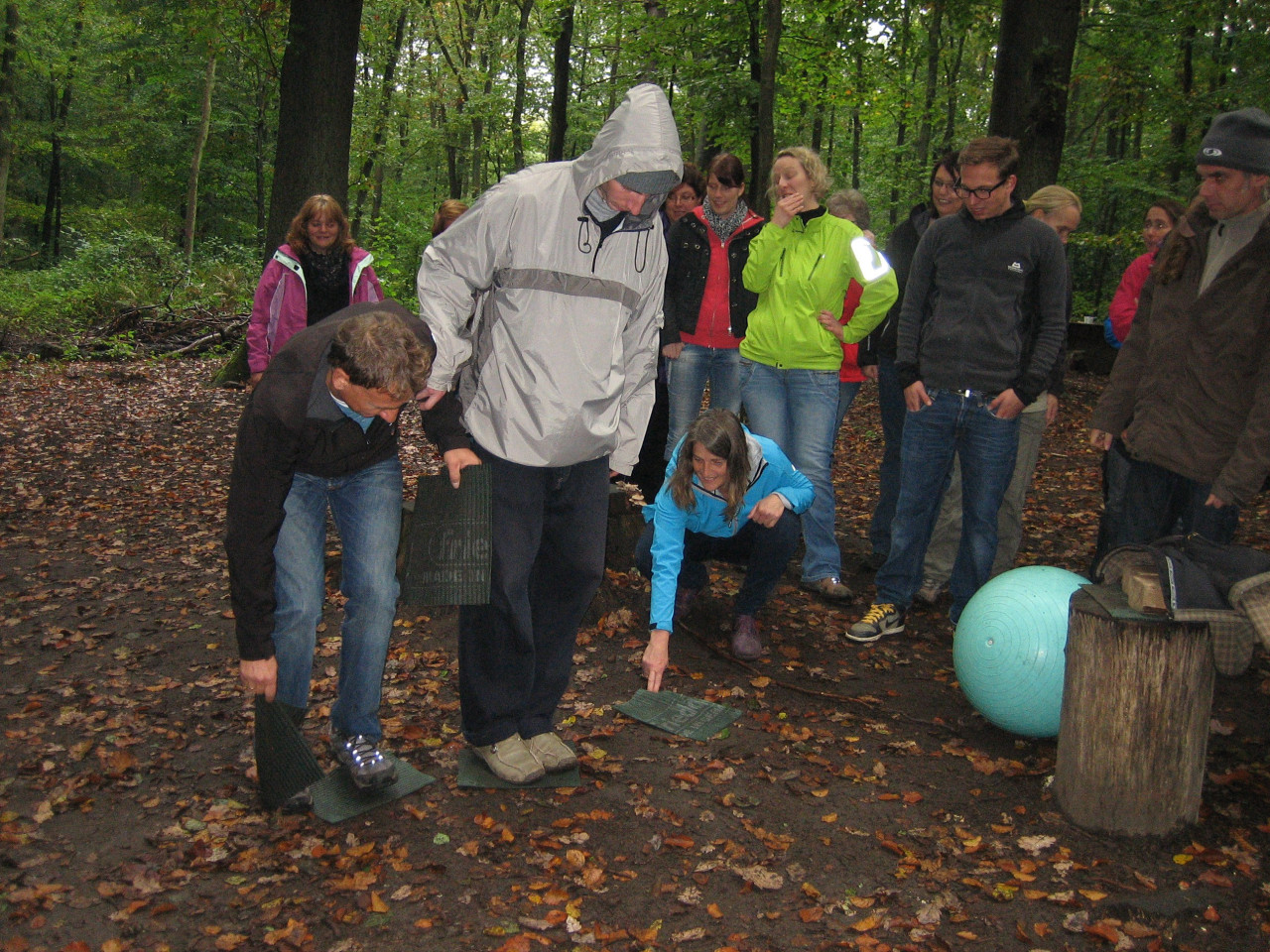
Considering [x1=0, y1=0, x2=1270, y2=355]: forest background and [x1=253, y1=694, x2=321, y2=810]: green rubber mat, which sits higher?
[x1=0, y1=0, x2=1270, y2=355]: forest background

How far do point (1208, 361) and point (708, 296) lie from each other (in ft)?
8.98


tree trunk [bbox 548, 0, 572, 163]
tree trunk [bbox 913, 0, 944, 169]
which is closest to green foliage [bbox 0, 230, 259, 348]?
tree trunk [bbox 548, 0, 572, 163]

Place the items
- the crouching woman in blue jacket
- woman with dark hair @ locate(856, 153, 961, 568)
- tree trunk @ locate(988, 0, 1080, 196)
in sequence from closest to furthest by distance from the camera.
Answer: the crouching woman in blue jacket → woman with dark hair @ locate(856, 153, 961, 568) → tree trunk @ locate(988, 0, 1080, 196)

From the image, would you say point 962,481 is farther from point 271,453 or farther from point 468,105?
point 468,105

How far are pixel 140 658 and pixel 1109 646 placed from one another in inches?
176

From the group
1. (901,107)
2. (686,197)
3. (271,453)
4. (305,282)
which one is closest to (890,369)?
(686,197)

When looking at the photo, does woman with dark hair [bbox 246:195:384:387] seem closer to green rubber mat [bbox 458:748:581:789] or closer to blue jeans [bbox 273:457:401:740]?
blue jeans [bbox 273:457:401:740]

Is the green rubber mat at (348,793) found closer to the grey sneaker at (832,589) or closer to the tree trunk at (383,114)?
the grey sneaker at (832,589)

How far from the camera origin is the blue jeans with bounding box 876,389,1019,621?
4859mm

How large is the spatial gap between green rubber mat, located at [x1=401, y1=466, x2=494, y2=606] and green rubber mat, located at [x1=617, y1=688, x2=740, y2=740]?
126 centimetres

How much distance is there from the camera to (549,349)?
10.6 feet

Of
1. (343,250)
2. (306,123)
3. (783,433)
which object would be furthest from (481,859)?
(306,123)

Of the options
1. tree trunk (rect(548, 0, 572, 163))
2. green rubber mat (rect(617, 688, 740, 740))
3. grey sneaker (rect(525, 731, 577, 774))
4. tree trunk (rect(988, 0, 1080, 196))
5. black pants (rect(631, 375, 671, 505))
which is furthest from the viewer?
tree trunk (rect(548, 0, 572, 163))

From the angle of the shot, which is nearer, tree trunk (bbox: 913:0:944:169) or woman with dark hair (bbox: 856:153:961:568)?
woman with dark hair (bbox: 856:153:961:568)
